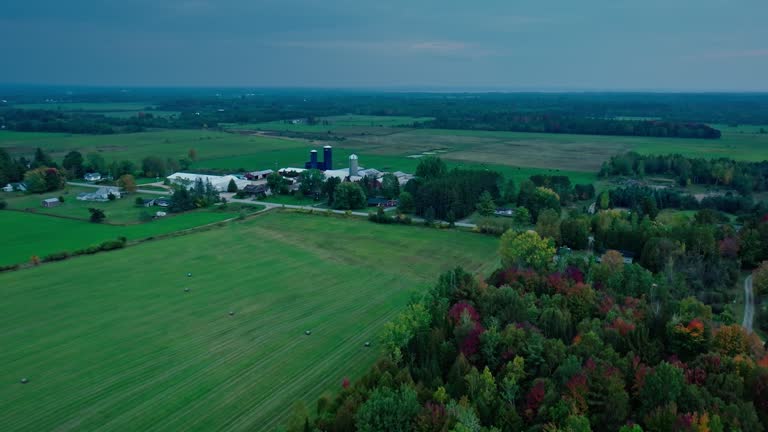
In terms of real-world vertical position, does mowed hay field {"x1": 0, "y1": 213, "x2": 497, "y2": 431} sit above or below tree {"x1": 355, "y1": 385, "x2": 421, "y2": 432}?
below

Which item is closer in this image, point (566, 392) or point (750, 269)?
point (566, 392)

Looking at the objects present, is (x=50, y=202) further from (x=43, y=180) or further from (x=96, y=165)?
(x=96, y=165)

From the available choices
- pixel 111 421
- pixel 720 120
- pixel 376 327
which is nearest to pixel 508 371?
pixel 376 327

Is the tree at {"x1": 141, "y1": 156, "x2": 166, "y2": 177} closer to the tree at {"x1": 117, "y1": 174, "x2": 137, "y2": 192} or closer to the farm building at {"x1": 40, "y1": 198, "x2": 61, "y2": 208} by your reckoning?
the tree at {"x1": 117, "y1": 174, "x2": 137, "y2": 192}

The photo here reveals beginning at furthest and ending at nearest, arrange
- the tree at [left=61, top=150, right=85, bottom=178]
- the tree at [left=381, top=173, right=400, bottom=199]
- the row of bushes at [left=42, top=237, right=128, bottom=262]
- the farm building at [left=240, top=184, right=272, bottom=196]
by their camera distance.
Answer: the tree at [left=61, top=150, right=85, bottom=178]
the farm building at [left=240, top=184, right=272, bottom=196]
the tree at [left=381, top=173, right=400, bottom=199]
the row of bushes at [left=42, top=237, right=128, bottom=262]

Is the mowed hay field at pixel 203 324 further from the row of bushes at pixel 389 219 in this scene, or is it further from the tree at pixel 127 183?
the tree at pixel 127 183

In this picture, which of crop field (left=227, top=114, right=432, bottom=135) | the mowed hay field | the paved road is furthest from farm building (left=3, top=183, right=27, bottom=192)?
crop field (left=227, top=114, right=432, bottom=135)

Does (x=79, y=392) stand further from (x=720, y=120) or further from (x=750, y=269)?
(x=720, y=120)
